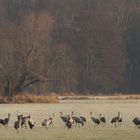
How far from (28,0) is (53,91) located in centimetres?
2314

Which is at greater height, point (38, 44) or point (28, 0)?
point (28, 0)

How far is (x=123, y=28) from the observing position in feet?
332

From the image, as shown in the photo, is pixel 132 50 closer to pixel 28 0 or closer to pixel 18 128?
pixel 28 0

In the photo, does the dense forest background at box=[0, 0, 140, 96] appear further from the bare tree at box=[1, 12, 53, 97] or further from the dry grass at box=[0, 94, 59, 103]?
the dry grass at box=[0, 94, 59, 103]

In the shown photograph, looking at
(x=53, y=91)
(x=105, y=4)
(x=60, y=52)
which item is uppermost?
(x=105, y=4)

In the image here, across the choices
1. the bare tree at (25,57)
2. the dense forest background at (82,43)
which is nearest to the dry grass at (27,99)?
the bare tree at (25,57)

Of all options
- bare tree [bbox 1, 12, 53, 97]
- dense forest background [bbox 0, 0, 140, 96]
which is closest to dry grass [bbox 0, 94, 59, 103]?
bare tree [bbox 1, 12, 53, 97]

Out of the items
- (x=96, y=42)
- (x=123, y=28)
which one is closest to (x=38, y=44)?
(x=96, y=42)

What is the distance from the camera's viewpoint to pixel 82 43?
96438 mm

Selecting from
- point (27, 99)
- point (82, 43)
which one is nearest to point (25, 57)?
point (27, 99)

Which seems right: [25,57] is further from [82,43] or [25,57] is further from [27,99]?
[82,43]

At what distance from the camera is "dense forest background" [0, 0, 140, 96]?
86625mm

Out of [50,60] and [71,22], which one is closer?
[50,60]

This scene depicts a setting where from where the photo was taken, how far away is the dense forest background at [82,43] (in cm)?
8662
